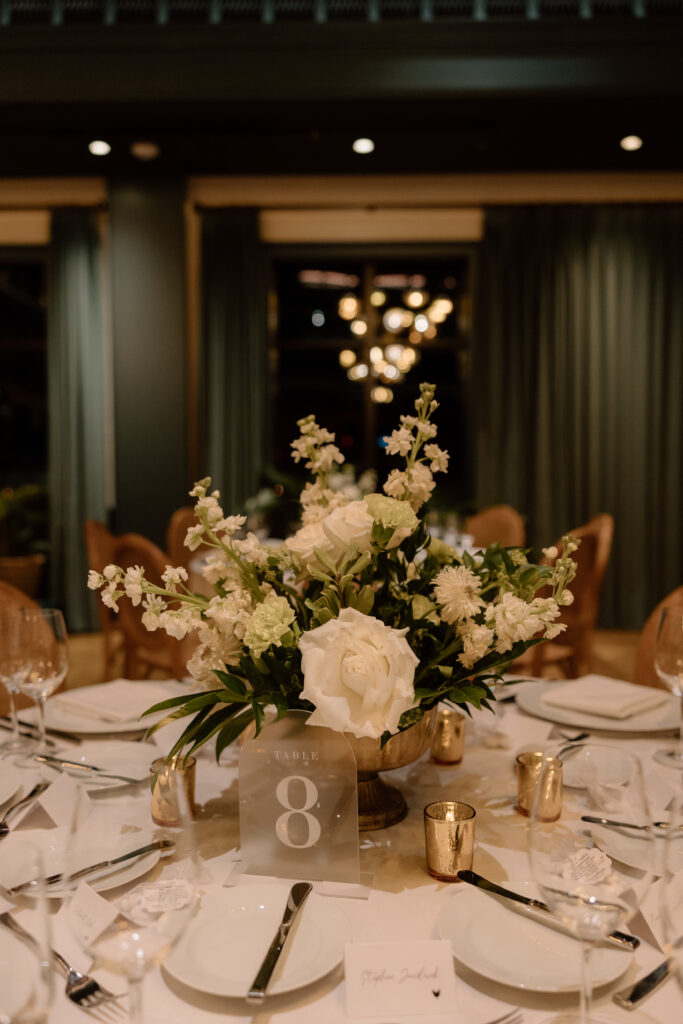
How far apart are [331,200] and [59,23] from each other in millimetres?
2031

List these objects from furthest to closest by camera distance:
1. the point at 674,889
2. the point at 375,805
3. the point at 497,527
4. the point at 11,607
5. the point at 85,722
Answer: the point at 497,527
the point at 11,607
the point at 85,722
the point at 375,805
the point at 674,889

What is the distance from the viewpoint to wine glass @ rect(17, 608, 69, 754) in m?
1.25

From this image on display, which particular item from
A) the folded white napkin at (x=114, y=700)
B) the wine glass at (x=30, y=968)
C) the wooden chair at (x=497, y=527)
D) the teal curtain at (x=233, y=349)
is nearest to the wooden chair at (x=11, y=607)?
the folded white napkin at (x=114, y=700)

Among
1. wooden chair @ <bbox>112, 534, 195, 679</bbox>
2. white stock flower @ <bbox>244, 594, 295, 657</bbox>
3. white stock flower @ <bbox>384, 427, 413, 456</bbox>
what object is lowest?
wooden chair @ <bbox>112, 534, 195, 679</bbox>

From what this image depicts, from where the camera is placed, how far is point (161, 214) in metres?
5.32

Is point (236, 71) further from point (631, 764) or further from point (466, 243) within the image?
point (631, 764)

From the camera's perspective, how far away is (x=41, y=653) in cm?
126

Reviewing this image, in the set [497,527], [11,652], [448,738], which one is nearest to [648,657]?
[448,738]

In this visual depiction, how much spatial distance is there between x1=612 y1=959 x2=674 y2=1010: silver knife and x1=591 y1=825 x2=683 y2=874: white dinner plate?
0.28 feet

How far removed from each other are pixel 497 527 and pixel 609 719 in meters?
2.36

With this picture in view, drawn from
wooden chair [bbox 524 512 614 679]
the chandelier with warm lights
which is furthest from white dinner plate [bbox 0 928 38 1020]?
the chandelier with warm lights

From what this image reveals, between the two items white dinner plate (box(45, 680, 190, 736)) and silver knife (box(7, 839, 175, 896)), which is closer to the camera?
silver knife (box(7, 839, 175, 896))

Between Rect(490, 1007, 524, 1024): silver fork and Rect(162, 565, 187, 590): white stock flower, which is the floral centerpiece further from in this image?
Rect(490, 1007, 524, 1024): silver fork

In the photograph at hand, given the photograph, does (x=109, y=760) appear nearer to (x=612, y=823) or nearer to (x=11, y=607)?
(x=11, y=607)
